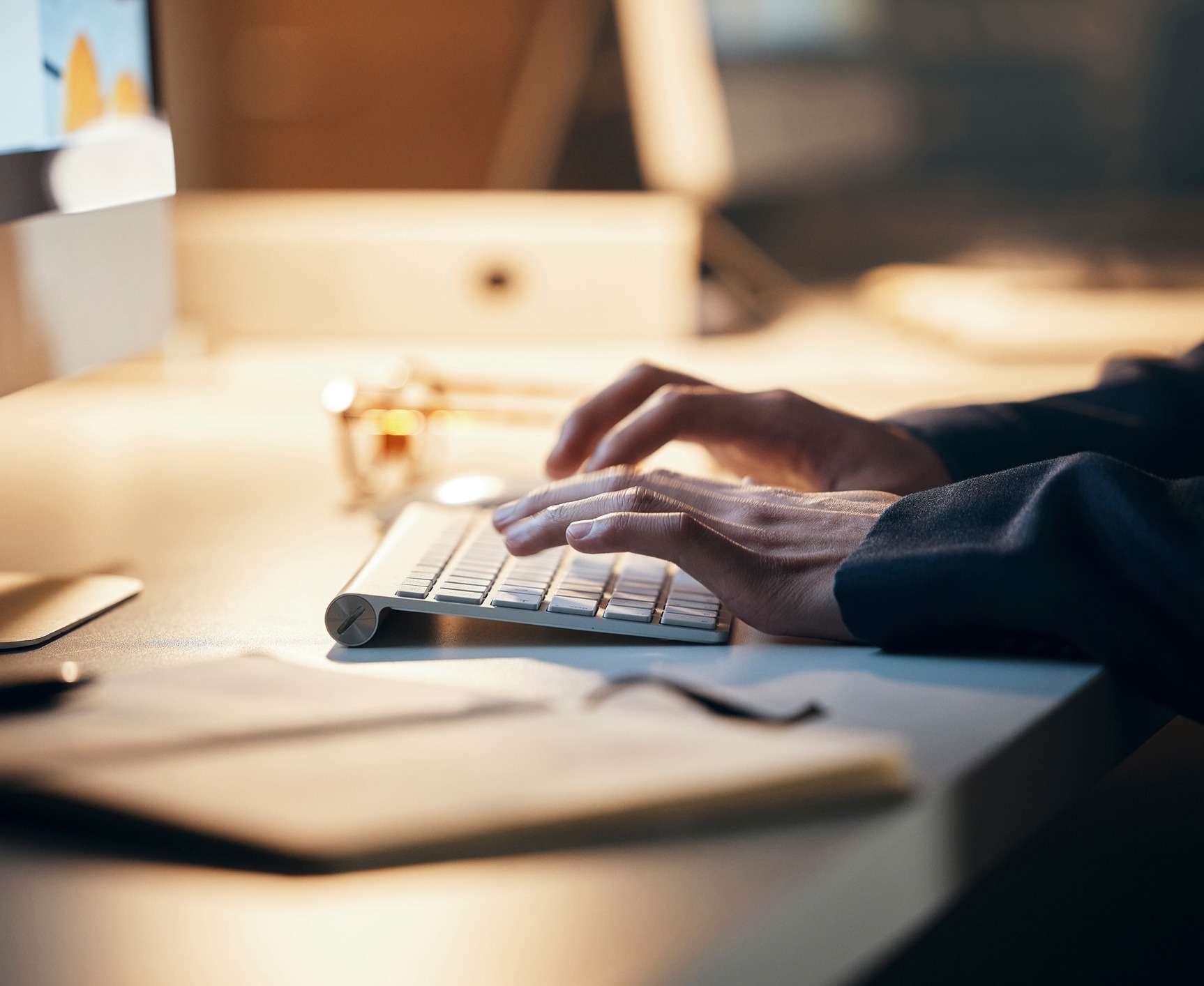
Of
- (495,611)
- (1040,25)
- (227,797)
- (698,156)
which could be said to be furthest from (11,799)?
(1040,25)

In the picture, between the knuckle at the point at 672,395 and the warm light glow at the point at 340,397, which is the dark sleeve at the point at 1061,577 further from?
the warm light glow at the point at 340,397

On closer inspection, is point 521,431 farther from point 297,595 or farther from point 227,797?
point 227,797

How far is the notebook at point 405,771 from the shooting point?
1.00 ft

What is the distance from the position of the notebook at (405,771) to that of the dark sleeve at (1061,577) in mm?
100

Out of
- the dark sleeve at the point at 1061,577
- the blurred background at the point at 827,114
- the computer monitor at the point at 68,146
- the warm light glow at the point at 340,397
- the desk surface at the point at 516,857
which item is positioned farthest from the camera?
the blurred background at the point at 827,114

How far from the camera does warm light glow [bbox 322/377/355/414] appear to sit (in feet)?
2.68

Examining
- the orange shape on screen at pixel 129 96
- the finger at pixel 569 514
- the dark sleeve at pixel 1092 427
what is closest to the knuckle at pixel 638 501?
the finger at pixel 569 514

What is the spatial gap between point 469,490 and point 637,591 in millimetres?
251

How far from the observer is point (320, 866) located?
1.00ft

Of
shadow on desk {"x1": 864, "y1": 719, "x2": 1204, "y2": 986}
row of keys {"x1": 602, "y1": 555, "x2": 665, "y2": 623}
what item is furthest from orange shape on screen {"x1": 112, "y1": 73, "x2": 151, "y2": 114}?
shadow on desk {"x1": 864, "y1": 719, "x2": 1204, "y2": 986}

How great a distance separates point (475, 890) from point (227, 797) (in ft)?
0.26

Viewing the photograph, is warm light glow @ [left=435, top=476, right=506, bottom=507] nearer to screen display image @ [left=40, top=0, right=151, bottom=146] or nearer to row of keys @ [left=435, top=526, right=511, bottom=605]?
row of keys @ [left=435, top=526, right=511, bottom=605]

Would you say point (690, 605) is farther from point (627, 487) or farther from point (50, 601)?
point (50, 601)

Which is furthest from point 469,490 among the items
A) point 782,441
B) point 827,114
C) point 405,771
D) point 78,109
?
point 827,114
